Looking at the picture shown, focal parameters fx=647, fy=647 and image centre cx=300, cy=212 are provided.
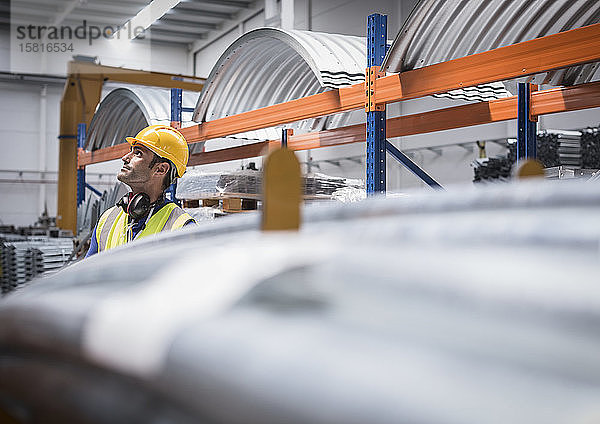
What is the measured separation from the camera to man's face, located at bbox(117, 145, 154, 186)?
411cm

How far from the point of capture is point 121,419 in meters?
0.71

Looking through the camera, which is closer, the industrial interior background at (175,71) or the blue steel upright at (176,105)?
the blue steel upright at (176,105)

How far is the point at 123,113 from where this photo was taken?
11.9 metres

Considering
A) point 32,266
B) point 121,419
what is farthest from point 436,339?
point 32,266

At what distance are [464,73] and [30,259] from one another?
26.0ft

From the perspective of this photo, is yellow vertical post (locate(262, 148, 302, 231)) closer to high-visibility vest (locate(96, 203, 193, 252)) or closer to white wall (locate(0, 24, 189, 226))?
high-visibility vest (locate(96, 203, 193, 252))

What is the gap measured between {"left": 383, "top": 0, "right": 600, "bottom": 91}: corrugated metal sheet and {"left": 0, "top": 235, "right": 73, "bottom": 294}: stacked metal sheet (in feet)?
22.6

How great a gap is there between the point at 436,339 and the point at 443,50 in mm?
4837

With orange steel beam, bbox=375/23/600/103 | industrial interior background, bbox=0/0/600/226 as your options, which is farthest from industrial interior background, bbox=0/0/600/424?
industrial interior background, bbox=0/0/600/226

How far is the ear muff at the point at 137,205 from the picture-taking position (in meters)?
4.00

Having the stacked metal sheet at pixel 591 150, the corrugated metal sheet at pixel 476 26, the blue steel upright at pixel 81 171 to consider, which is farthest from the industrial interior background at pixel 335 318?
the blue steel upright at pixel 81 171

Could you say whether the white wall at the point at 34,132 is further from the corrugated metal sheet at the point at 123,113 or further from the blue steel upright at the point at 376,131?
the blue steel upright at the point at 376,131

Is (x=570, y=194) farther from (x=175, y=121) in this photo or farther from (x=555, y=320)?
(x=175, y=121)

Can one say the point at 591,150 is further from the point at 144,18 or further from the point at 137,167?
the point at 144,18
